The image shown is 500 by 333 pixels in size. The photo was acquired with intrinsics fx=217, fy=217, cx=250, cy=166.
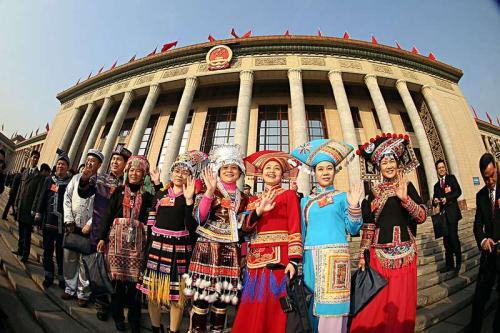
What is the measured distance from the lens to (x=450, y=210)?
4.52 meters

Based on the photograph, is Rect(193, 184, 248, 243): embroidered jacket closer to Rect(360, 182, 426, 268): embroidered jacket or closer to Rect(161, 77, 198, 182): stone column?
Rect(360, 182, 426, 268): embroidered jacket

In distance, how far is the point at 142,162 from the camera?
110 inches

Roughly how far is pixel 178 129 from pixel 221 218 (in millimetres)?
13517

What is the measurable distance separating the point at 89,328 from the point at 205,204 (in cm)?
207

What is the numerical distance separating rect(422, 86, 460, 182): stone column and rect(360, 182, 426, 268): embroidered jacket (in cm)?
1512

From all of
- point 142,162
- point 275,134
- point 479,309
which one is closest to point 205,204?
point 142,162

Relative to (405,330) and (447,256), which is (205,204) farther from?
(447,256)

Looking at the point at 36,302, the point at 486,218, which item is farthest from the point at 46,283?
the point at 486,218

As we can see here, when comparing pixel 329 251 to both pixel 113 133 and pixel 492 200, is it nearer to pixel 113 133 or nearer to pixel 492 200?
pixel 492 200

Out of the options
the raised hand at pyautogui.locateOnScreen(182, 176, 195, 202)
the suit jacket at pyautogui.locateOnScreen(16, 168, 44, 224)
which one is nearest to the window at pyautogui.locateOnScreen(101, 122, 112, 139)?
the suit jacket at pyautogui.locateOnScreen(16, 168, 44, 224)

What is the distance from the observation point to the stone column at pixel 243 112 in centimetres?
1295

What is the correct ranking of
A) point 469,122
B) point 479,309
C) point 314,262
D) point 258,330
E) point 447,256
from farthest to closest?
point 469,122
point 447,256
point 479,309
point 314,262
point 258,330

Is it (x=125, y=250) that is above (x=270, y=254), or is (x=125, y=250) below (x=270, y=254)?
below

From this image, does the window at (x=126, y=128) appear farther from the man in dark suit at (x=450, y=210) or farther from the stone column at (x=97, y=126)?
the man in dark suit at (x=450, y=210)
